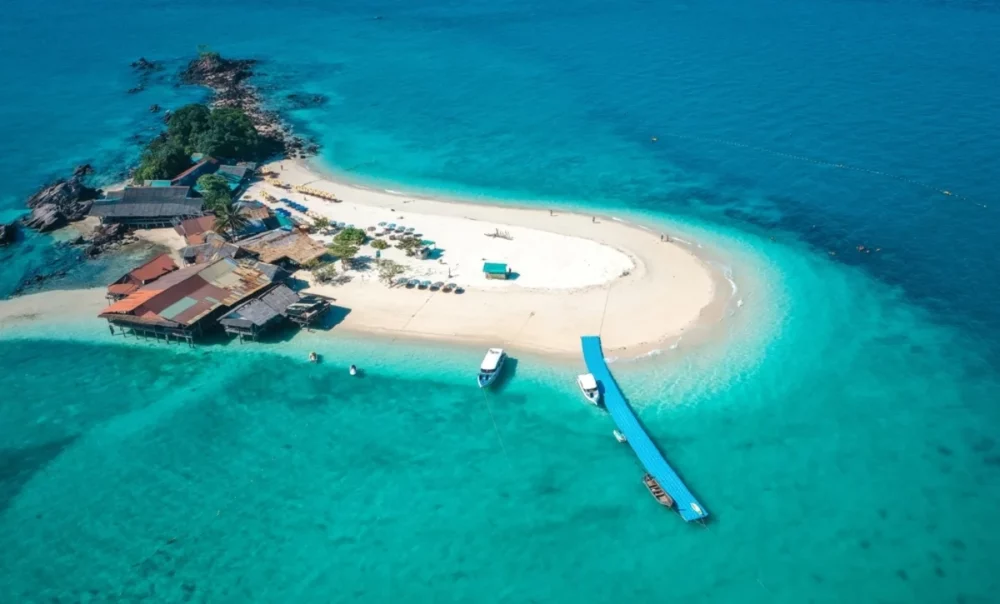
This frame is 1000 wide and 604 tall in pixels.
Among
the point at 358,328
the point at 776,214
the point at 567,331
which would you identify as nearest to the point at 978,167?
the point at 776,214

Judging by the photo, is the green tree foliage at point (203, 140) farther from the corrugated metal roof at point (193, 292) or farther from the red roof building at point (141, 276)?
the corrugated metal roof at point (193, 292)

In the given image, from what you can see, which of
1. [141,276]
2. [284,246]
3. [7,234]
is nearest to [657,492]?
[284,246]

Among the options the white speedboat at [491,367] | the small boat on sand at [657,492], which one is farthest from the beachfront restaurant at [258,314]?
the small boat on sand at [657,492]

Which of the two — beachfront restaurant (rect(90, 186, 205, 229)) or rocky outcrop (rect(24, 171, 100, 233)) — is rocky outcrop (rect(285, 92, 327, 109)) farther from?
beachfront restaurant (rect(90, 186, 205, 229))

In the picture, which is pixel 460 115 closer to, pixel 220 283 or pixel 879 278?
pixel 220 283

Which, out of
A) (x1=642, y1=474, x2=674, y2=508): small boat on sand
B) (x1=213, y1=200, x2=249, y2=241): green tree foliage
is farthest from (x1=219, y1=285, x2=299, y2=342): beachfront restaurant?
(x1=642, y1=474, x2=674, y2=508): small boat on sand

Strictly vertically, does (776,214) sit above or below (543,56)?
below
